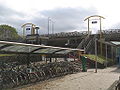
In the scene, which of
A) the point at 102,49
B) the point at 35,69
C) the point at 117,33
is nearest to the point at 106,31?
the point at 117,33

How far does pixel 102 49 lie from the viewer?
3105 cm

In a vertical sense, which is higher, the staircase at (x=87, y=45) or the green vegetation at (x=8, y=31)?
the green vegetation at (x=8, y=31)

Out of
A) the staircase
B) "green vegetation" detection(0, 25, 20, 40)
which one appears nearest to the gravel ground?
the staircase

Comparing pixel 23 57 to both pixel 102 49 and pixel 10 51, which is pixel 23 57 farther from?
pixel 102 49

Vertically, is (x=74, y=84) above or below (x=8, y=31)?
below

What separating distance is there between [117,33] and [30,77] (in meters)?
28.5

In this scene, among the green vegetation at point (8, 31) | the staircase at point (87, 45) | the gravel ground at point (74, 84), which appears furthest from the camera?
the green vegetation at point (8, 31)

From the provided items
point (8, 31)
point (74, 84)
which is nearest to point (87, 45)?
point (74, 84)

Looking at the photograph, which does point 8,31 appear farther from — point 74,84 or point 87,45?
point 74,84

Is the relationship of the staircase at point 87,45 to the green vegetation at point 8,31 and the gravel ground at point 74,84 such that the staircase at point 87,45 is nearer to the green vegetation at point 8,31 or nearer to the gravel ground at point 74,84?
the gravel ground at point 74,84

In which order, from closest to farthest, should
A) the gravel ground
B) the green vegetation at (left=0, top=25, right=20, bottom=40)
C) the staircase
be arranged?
the gravel ground → the staircase → the green vegetation at (left=0, top=25, right=20, bottom=40)

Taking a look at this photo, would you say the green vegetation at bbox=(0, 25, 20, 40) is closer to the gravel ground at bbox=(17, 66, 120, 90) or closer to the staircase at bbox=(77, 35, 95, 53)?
the staircase at bbox=(77, 35, 95, 53)

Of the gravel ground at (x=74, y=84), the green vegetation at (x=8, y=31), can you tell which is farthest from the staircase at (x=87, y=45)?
the green vegetation at (x=8, y=31)

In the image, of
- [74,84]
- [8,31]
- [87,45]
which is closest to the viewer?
[74,84]
